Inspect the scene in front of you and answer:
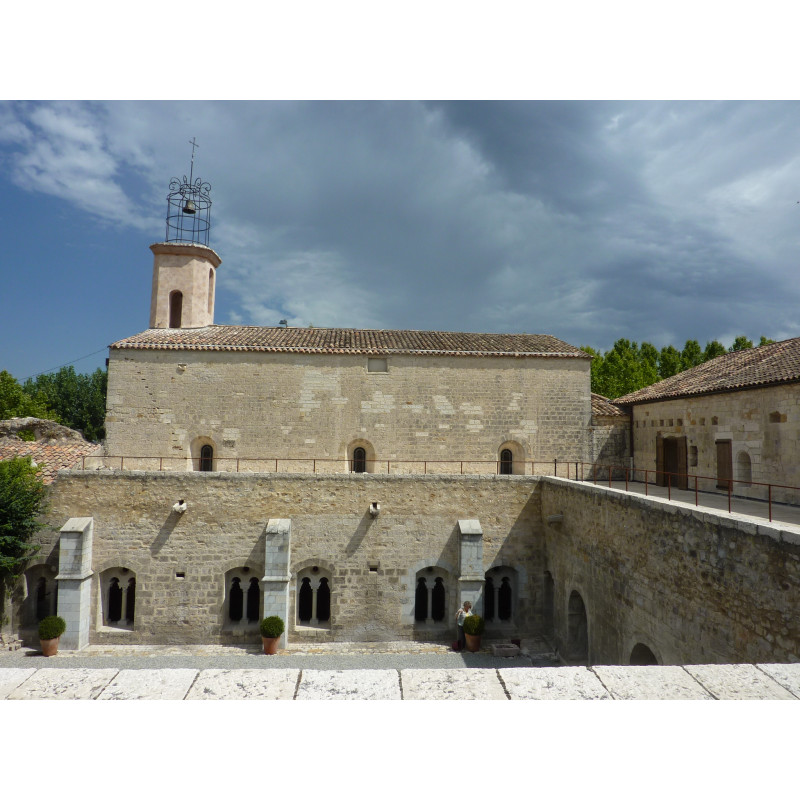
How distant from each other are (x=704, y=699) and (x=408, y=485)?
11.7 m

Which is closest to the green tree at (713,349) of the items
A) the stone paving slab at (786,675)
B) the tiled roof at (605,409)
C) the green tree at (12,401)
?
the tiled roof at (605,409)

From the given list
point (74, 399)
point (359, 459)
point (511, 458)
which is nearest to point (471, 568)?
point (511, 458)

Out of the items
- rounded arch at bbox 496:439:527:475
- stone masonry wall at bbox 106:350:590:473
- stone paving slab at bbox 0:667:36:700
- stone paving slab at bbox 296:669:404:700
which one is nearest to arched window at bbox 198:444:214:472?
stone masonry wall at bbox 106:350:590:473

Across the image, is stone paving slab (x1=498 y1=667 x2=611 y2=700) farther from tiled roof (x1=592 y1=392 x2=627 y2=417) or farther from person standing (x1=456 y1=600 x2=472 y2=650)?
tiled roof (x1=592 y1=392 x2=627 y2=417)

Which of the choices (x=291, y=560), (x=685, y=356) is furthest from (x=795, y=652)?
(x=685, y=356)

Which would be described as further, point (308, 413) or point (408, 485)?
point (308, 413)

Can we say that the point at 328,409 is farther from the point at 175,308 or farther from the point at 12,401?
the point at 12,401

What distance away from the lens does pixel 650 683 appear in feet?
10.8

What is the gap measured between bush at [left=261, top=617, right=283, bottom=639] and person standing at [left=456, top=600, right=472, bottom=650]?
16.9 ft

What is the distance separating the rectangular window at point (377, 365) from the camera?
62.6 ft

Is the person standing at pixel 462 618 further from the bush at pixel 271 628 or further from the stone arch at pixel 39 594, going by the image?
the stone arch at pixel 39 594

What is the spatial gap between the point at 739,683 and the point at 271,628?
1240cm

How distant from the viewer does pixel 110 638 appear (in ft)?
45.5

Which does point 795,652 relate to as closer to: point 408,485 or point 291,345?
point 408,485
